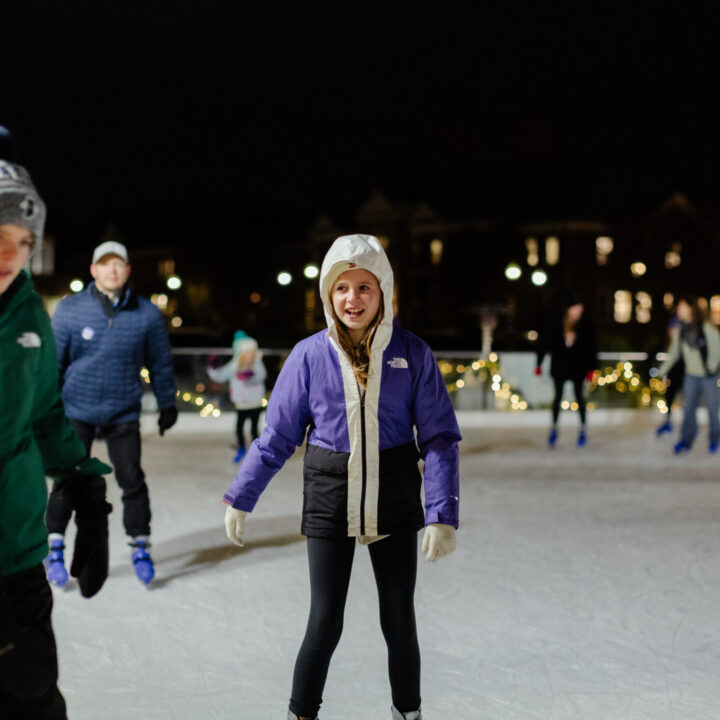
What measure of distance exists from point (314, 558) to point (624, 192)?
51.8 meters

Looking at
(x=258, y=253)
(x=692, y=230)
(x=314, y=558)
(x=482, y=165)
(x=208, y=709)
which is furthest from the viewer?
(x=258, y=253)

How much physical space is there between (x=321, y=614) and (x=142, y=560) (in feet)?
8.02

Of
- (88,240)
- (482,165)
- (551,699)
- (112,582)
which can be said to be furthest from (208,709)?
(88,240)

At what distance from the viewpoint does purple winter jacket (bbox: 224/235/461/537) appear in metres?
2.87

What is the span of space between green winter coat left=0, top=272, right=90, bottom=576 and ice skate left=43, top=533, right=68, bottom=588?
2.93 m

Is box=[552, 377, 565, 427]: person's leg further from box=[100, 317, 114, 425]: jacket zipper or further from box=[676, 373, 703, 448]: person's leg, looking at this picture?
box=[100, 317, 114, 425]: jacket zipper

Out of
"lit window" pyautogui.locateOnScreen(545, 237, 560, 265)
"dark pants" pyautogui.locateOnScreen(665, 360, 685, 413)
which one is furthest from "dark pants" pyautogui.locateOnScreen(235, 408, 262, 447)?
"lit window" pyautogui.locateOnScreen(545, 237, 560, 265)

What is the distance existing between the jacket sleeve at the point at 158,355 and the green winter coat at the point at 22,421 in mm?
2921

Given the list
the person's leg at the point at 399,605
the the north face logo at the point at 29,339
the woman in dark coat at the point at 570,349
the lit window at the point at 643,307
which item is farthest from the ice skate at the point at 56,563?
the lit window at the point at 643,307

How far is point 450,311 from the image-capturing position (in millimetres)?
54812

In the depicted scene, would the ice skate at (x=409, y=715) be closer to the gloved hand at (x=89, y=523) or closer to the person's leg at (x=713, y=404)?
the gloved hand at (x=89, y=523)

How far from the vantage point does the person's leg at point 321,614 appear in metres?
2.92

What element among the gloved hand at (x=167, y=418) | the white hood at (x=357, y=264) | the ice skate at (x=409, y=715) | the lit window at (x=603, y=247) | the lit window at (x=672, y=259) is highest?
the lit window at (x=603, y=247)

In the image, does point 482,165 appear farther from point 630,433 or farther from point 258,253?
point 630,433
